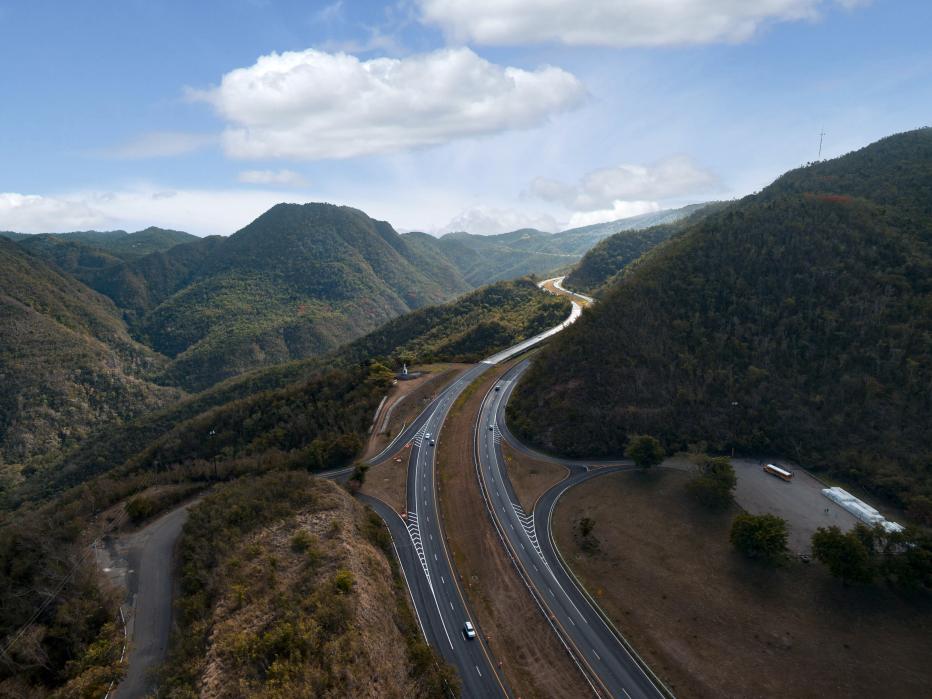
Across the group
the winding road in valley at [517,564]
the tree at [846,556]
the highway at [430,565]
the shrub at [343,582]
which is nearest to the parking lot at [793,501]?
the tree at [846,556]

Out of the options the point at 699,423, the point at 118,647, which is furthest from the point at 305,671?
the point at 699,423

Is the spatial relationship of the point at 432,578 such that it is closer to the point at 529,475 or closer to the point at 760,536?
the point at 529,475

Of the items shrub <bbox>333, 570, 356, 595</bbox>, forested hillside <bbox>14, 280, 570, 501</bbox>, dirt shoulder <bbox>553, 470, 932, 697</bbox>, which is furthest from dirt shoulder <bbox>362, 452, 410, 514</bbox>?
dirt shoulder <bbox>553, 470, 932, 697</bbox>

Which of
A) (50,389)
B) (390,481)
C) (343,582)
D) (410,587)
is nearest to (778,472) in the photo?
(410,587)

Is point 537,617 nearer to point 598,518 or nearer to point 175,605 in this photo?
point 598,518

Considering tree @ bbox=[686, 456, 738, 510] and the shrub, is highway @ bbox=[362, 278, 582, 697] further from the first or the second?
tree @ bbox=[686, 456, 738, 510]

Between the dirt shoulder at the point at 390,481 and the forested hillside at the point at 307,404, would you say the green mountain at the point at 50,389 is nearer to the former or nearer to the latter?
the forested hillside at the point at 307,404
